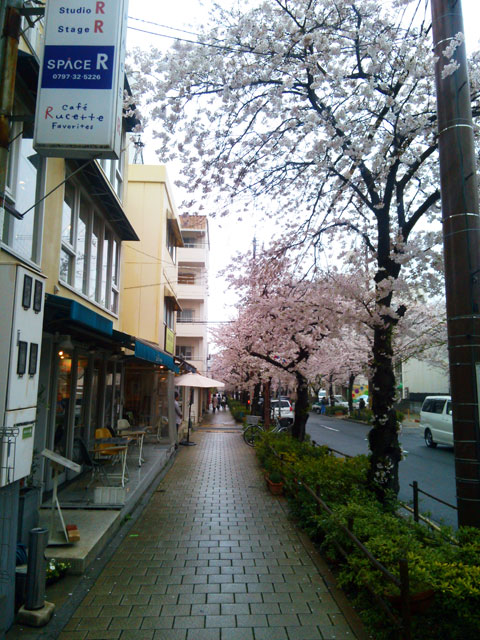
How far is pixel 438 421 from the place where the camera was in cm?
1794

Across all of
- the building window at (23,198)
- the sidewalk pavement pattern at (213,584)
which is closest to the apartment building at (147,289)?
the sidewalk pavement pattern at (213,584)

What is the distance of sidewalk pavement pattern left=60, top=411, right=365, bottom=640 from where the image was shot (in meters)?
4.04

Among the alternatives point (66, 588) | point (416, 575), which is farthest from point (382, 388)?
point (66, 588)

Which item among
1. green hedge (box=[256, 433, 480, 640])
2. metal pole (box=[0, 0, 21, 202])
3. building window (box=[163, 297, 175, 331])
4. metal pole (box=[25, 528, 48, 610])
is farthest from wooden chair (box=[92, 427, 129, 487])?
building window (box=[163, 297, 175, 331])

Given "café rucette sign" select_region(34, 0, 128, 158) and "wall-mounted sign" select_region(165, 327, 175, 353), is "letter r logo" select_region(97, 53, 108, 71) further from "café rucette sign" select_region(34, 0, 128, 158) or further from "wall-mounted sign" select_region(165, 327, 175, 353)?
"wall-mounted sign" select_region(165, 327, 175, 353)

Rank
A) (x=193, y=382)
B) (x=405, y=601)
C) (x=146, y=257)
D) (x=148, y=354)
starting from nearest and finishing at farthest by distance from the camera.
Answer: (x=405, y=601), (x=148, y=354), (x=146, y=257), (x=193, y=382)

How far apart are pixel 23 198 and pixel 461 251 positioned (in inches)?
221

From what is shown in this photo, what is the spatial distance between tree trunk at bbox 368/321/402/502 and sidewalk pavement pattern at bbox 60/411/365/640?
136cm

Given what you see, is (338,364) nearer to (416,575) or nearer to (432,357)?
(432,357)

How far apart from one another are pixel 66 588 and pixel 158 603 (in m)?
1.03

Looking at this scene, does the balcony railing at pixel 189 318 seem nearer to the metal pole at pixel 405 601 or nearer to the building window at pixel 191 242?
the building window at pixel 191 242

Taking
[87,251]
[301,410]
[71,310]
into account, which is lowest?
[301,410]

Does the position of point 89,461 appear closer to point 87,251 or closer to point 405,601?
point 87,251

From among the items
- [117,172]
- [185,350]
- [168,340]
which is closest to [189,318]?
[185,350]
